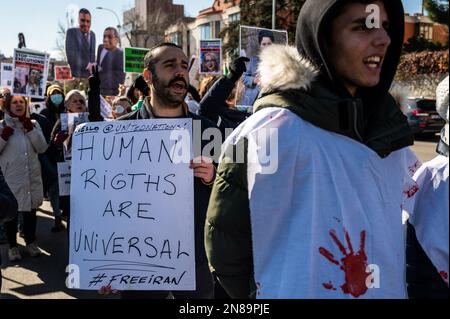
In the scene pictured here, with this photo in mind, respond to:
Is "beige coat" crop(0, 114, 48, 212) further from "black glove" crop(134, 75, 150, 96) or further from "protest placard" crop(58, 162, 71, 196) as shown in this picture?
"black glove" crop(134, 75, 150, 96)

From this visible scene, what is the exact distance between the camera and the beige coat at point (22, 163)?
5.23 metres

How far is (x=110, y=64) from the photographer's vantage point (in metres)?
6.21

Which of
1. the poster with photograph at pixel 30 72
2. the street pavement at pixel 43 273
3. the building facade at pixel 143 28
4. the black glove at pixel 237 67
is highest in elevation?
the building facade at pixel 143 28

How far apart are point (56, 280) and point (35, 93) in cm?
234

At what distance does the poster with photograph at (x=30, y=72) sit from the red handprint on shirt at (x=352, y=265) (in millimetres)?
5100

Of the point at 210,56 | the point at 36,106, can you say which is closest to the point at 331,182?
the point at 210,56

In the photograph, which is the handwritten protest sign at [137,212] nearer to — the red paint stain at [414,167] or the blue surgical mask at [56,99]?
the red paint stain at [414,167]

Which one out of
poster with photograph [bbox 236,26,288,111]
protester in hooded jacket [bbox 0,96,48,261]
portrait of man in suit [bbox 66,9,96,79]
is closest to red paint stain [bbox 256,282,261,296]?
poster with photograph [bbox 236,26,288,111]

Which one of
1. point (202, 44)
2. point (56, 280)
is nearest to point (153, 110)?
point (56, 280)

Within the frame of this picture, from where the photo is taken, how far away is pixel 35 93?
572cm

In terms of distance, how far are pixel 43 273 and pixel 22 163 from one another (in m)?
1.30

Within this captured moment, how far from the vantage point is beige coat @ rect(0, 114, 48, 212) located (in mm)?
5227

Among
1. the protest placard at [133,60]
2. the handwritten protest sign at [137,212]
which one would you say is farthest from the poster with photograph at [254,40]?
the handwritten protest sign at [137,212]
